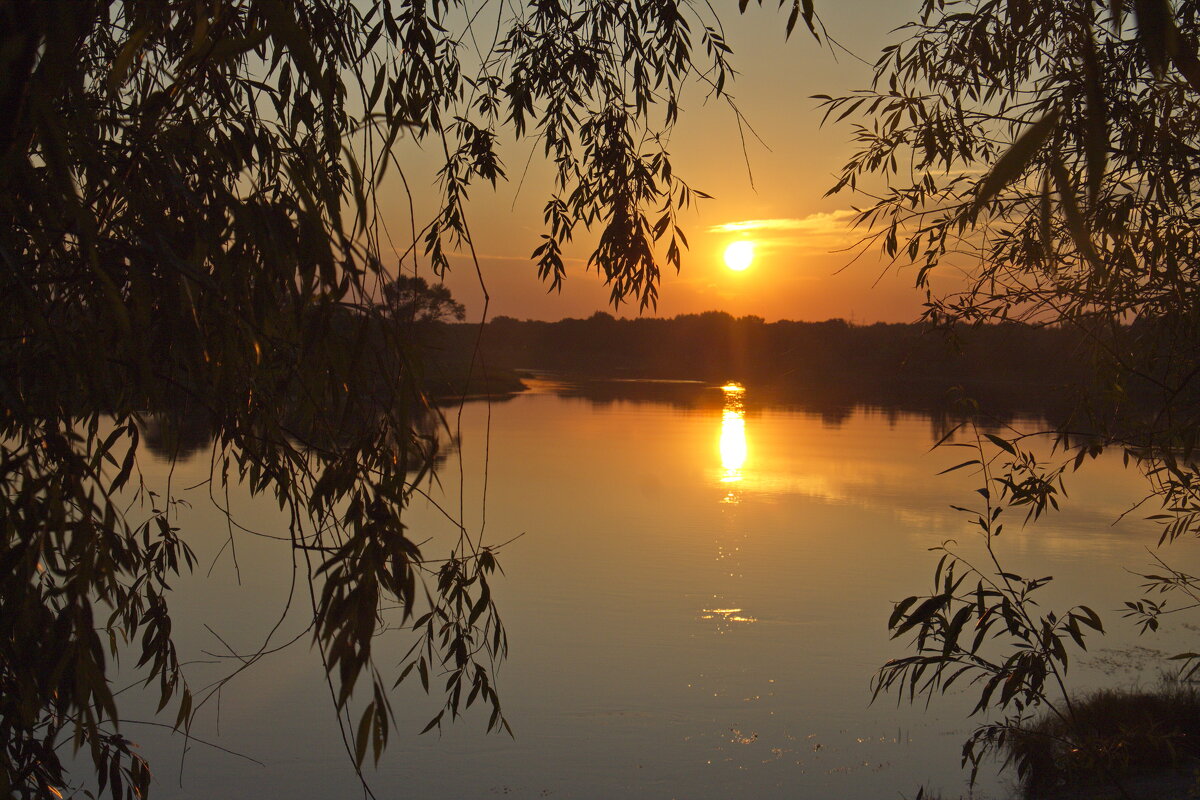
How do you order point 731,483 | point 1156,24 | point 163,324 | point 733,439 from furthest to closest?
point 733,439 < point 731,483 < point 163,324 < point 1156,24

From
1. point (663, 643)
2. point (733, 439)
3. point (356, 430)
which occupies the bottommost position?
point (663, 643)

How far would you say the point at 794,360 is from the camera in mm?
20656

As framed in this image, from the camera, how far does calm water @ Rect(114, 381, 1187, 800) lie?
143 inches

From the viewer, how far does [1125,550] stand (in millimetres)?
6848

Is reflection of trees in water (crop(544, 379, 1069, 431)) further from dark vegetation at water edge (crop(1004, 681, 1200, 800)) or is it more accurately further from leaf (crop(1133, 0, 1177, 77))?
leaf (crop(1133, 0, 1177, 77))

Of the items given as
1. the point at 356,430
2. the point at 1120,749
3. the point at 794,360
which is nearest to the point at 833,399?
the point at 794,360

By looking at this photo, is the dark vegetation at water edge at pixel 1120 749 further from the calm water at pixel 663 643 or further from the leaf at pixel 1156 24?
the leaf at pixel 1156 24

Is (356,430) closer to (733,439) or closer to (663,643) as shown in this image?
(663,643)

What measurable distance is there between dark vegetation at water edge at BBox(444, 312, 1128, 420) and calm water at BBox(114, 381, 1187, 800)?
1.33m

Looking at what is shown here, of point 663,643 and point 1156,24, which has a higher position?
point 1156,24

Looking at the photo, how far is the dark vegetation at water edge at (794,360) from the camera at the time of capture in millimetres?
2953

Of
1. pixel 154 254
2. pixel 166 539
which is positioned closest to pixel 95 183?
pixel 154 254

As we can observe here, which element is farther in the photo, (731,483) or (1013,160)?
(731,483)

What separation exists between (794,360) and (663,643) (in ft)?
53.6
